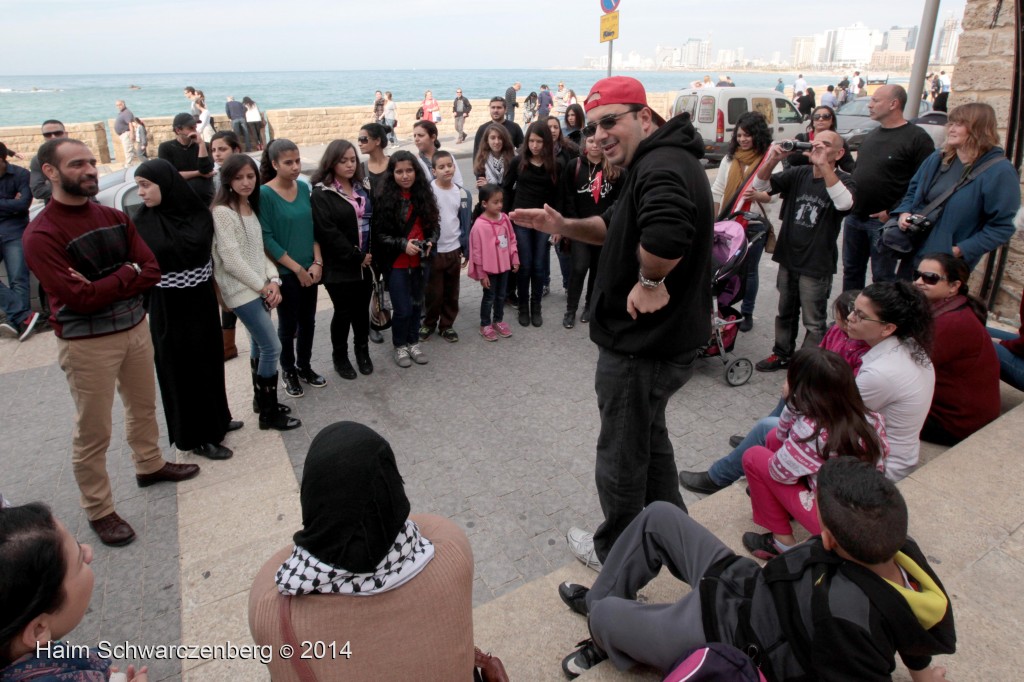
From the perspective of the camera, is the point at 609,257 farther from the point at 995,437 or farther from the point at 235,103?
the point at 235,103

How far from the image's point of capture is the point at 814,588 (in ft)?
5.73

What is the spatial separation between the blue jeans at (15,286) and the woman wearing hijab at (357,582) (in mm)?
6413

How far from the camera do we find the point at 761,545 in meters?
2.98

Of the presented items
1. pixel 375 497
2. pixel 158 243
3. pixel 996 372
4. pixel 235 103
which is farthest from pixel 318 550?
pixel 235 103

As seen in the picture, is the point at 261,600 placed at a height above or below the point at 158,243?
below

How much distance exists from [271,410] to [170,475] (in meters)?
0.79

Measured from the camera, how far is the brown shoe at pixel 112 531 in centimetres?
340

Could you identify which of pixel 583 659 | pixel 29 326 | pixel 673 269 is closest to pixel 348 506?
pixel 583 659

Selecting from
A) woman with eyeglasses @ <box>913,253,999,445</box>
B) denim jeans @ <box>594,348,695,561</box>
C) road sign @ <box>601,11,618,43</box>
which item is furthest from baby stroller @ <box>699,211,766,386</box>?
road sign @ <box>601,11,618,43</box>

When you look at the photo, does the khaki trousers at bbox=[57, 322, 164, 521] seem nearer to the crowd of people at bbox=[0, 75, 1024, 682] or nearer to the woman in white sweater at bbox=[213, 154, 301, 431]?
the crowd of people at bbox=[0, 75, 1024, 682]

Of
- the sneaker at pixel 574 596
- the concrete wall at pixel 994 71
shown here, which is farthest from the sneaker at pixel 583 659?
the concrete wall at pixel 994 71

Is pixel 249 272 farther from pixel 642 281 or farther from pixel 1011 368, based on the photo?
pixel 1011 368

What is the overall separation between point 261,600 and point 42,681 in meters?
0.54

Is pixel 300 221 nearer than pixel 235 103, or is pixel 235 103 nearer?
pixel 300 221
